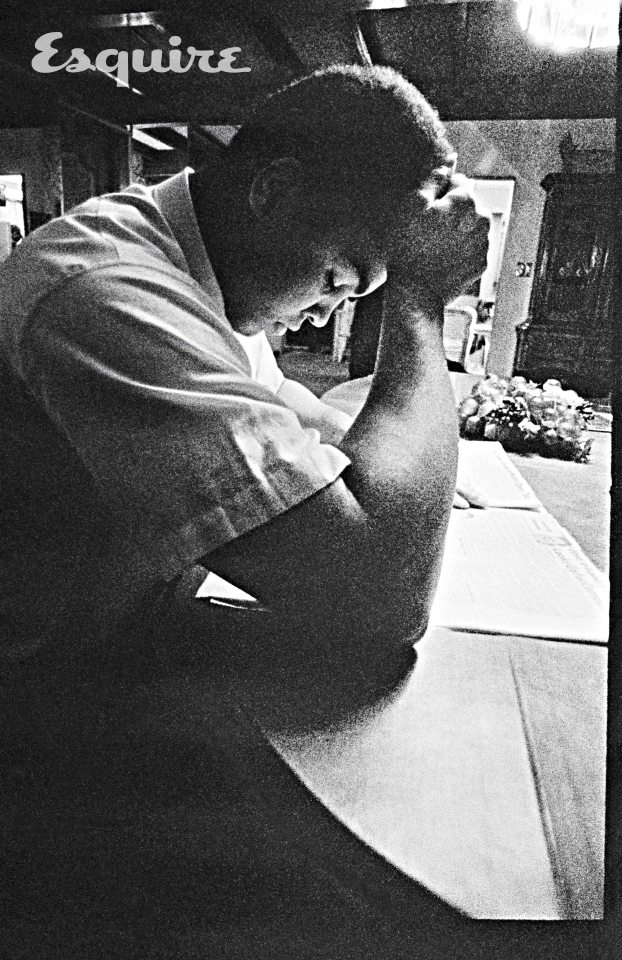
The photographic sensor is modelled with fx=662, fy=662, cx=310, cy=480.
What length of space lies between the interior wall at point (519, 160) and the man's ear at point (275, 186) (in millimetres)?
151

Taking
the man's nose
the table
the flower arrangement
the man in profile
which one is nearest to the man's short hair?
the man in profile

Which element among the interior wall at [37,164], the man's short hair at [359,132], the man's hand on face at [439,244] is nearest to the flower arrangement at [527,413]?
the man's hand on face at [439,244]

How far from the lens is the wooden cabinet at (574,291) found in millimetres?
637

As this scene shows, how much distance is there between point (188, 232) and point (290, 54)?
0.21 metres

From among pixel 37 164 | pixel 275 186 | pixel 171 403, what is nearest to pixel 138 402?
pixel 171 403

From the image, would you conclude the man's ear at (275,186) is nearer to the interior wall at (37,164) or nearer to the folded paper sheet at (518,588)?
the interior wall at (37,164)

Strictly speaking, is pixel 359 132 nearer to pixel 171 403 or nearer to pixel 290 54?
pixel 290 54

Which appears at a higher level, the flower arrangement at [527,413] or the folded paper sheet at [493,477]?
the flower arrangement at [527,413]

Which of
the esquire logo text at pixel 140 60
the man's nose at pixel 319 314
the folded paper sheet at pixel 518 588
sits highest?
the esquire logo text at pixel 140 60

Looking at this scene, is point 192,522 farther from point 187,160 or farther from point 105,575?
point 187,160

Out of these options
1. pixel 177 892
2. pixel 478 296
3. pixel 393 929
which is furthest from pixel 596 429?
pixel 177 892

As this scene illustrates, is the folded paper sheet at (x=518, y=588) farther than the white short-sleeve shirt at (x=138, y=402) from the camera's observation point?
Yes

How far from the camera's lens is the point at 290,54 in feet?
2.10

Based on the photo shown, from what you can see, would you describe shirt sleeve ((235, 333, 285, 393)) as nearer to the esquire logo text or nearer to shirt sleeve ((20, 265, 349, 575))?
shirt sleeve ((20, 265, 349, 575))
